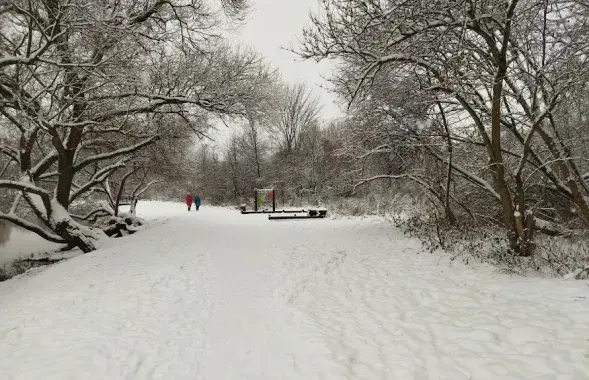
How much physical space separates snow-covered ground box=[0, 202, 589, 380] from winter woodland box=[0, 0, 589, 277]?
6.72 feet

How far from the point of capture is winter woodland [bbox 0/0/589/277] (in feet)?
21.4

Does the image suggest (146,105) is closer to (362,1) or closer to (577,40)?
(362,1)

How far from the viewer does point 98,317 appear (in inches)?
226

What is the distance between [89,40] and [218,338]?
7.46 m

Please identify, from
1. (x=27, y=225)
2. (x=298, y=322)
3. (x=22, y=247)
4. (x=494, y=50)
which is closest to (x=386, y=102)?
(x=494, y=50)

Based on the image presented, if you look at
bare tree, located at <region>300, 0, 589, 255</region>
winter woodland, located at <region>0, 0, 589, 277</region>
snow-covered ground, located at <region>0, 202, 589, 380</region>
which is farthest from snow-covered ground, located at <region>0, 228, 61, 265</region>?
bare tree, located at <region>300, 0, 589, 255</region>

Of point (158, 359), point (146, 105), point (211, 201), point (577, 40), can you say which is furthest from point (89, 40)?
point (211, 201)

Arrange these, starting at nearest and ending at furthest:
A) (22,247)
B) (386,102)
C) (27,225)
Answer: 1. (386,102)
2. (27,225)
3. (22,247)

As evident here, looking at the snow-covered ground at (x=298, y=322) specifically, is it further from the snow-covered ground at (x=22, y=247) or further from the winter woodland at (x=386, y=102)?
the snow-covered ground at (x=22, y=247)

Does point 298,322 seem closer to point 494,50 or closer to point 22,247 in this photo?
point 494,50

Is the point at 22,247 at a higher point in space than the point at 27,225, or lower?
lower

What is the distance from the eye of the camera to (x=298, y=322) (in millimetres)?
5238

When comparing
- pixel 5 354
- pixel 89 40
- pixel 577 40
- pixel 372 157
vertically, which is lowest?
pixel 5 354

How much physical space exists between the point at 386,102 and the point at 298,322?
7400 millimetres
